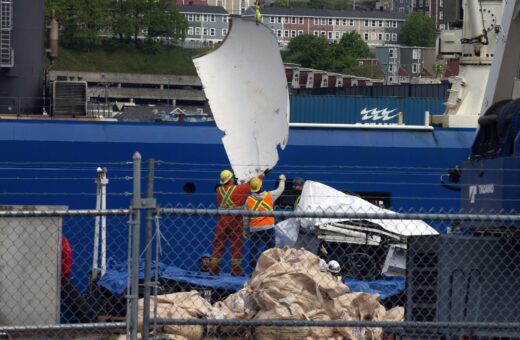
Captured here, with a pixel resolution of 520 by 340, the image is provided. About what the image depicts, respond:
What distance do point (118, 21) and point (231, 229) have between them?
121 meters

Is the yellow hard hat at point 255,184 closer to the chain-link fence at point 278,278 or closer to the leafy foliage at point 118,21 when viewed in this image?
the chain-link fence at point 278,278

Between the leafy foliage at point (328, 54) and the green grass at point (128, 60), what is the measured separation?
381 inches

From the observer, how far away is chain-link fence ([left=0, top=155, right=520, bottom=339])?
1004 cm

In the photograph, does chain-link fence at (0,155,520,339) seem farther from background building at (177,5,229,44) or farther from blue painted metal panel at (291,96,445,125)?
background building at (177,5,229,44)

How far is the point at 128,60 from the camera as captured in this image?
13488cm

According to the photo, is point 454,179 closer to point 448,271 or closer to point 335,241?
point 448,271

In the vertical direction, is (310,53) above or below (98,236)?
below

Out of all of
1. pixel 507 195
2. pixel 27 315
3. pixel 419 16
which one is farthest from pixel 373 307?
pixel 419 16

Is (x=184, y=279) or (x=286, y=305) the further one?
(x=184, y=279)

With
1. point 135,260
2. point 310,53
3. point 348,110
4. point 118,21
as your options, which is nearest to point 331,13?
point 118,21

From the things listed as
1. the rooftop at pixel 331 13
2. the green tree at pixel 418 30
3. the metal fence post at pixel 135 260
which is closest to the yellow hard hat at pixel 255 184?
the metal fence post at pixel 135 260

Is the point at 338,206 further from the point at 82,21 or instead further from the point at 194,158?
the point at 82,21

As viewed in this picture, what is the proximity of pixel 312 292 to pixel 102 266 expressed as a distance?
3.51 m

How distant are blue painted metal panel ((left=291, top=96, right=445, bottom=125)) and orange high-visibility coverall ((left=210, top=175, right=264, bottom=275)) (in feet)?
27.9
